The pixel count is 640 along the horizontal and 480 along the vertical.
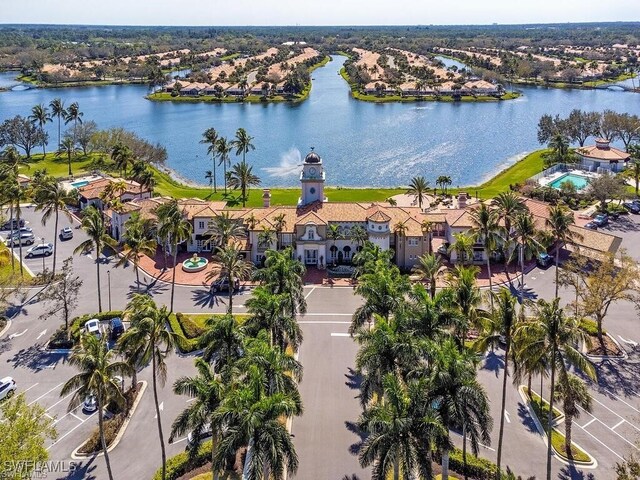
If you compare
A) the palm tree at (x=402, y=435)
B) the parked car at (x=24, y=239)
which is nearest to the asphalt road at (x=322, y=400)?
the palm tree at (x=402, y=435)

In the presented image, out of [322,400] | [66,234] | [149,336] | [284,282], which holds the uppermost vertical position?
[284,282]

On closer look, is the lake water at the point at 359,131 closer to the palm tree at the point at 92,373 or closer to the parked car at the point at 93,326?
the parked car at the point at 93,326

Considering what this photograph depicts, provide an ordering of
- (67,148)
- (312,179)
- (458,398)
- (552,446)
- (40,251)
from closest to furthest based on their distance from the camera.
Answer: (458,398) < (552,446) < (40,251) < (312,179) < (67,148)

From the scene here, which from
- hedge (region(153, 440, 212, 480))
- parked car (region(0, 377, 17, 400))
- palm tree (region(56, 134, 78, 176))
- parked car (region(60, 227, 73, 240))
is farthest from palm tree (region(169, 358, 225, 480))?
palm tree (region(56, 134, 78, 176))

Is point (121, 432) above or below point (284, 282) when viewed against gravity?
below

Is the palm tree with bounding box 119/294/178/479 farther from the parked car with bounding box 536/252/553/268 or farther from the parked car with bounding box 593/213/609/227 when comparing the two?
the parked car with bounding box 593/213/609/227

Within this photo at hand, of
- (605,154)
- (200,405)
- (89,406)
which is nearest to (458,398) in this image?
(200,405)

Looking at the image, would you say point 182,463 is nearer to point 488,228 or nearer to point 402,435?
point 402,435
